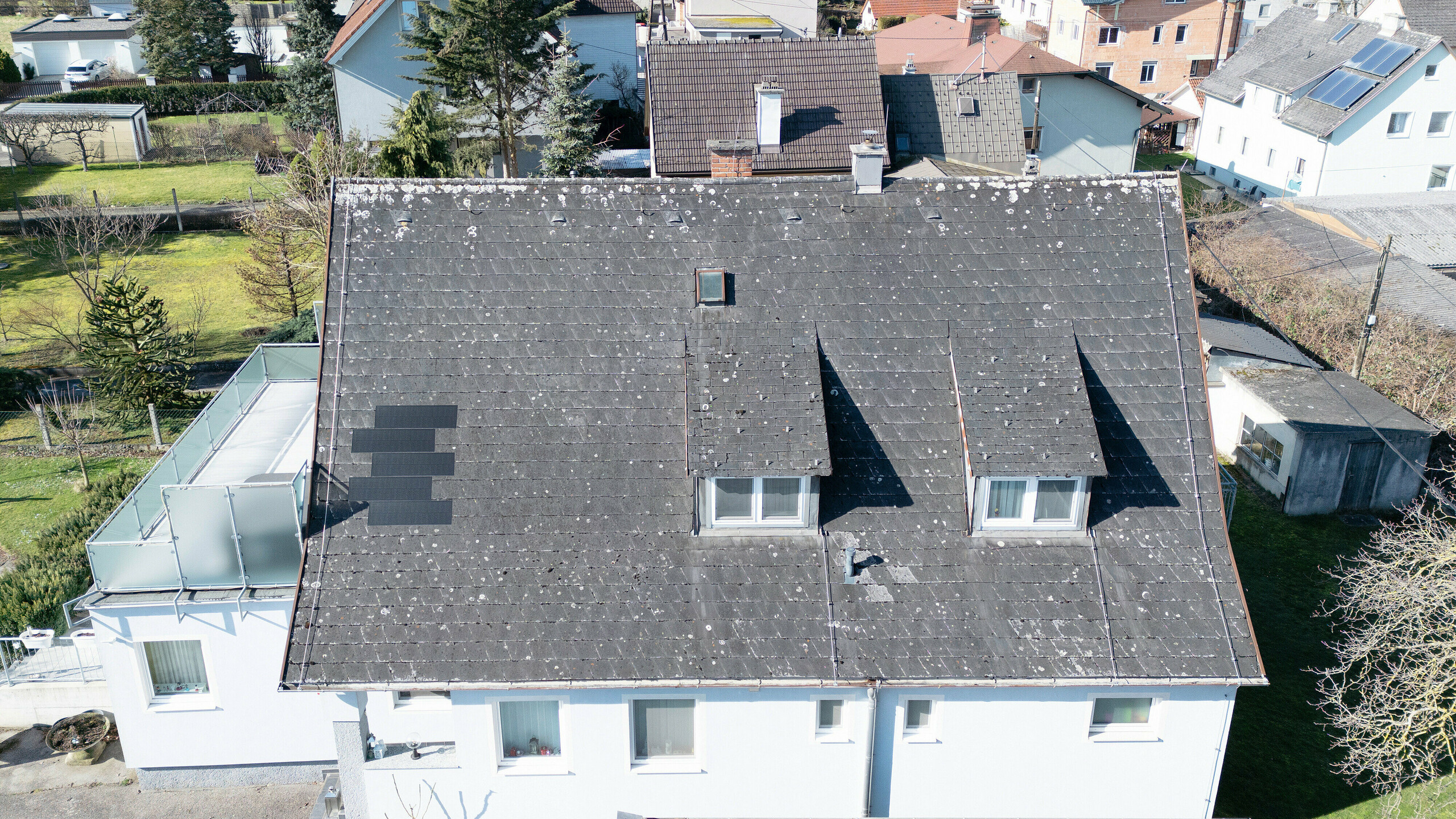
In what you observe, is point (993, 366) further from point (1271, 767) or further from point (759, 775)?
point (1271, 767)

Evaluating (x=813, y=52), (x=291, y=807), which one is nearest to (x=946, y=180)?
(x=291, y=807)

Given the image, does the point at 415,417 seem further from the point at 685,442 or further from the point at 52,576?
the point at 52,576

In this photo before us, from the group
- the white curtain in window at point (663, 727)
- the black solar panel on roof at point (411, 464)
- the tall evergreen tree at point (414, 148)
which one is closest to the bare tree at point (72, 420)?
the tall evergreen tree at point (414, 148)

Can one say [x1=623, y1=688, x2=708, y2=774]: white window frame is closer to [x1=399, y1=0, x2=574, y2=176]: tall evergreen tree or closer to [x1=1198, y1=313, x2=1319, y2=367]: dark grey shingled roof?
[x1=1198, y1=313, x2=1319, y2=367]: dark grey shingled roof

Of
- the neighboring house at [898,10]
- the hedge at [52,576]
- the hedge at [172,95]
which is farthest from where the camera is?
the neighboring house at [898,10]

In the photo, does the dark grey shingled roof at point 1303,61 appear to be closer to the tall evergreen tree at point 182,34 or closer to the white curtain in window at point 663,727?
the white curtain in window at point 663,727

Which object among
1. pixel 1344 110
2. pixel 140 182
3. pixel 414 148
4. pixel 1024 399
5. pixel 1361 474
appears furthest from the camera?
pixel 140 182

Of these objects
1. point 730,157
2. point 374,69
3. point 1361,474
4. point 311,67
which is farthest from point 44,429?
point 311,67
